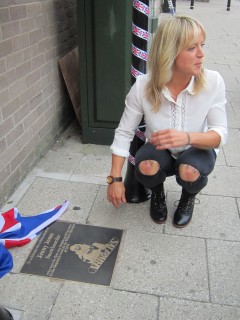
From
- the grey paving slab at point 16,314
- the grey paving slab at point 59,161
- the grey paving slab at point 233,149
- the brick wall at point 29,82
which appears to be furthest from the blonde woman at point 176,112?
the grey paving slab at point 233,149

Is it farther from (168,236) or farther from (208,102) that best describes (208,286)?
(208,102)

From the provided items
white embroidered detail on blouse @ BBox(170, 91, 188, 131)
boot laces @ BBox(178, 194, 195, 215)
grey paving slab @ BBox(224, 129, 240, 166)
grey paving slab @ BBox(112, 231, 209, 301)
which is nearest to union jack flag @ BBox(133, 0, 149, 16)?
white embroidered detail on blouse @ BBox(170, 91, 188, 131)

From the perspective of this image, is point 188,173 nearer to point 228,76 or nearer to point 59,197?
point 59,197

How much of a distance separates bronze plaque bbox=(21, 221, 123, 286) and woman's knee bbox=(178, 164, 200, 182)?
62 centimetres

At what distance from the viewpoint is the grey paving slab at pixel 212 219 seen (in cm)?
268

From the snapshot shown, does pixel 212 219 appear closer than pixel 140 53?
No

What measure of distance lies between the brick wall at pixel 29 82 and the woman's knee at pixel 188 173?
4.50ft

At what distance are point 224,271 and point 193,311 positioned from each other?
402 mm

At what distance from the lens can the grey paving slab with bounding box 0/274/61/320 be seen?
6.75 ft

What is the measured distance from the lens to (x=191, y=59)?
2.20 meters

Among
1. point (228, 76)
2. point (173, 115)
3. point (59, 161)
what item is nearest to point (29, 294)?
point (173, 115)

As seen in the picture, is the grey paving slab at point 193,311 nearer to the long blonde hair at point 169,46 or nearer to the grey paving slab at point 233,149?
the long blonde hair at point 169,46

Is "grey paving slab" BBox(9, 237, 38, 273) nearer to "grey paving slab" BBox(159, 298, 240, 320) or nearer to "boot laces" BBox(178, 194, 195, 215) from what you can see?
"grey paving slab" BBox(159, 298, 240, 320)

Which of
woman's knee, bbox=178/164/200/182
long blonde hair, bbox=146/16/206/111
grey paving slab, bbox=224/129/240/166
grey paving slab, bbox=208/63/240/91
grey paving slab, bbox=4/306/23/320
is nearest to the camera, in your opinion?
grey paving slab, bbox=4/306/23/320
